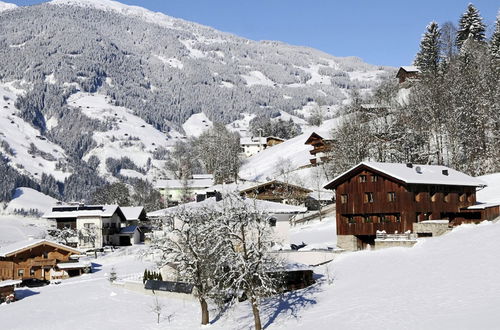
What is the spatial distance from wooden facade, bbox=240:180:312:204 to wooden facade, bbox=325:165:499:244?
3434 cm

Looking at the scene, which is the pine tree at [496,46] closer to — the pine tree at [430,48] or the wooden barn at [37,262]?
the pine tree at [430,48]

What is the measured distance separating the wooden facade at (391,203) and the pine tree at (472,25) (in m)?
63.8

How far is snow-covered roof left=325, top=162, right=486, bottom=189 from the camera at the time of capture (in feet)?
191

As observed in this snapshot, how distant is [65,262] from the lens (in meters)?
78.8

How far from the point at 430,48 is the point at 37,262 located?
81563mm

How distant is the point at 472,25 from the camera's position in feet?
389

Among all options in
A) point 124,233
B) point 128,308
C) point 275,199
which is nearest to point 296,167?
point 275,199

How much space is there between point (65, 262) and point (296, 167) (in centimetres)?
6021

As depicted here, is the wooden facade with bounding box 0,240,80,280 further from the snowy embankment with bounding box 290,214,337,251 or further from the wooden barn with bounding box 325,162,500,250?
the wooden barn with bounding box 325,162,500,250

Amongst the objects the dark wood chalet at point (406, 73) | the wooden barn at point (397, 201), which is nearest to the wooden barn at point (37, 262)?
the wooden barn at point (397, 201)

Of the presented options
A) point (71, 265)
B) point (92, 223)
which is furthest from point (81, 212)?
point (71, 265)

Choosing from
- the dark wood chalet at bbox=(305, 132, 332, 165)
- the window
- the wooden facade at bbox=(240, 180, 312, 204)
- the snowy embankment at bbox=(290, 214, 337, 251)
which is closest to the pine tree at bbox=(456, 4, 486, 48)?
the dark wood chalet at bbox=(305, 132, 332, 165)

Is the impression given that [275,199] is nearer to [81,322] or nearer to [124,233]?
[124,233]

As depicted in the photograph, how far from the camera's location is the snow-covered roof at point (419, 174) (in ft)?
191
